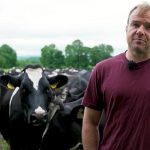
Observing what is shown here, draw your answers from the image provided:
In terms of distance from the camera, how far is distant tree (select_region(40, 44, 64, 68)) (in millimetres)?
59531

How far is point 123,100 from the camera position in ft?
10.6

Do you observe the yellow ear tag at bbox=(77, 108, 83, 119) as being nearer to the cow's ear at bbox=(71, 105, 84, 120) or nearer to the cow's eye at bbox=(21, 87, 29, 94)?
the cow's ear at bbox=(71, 105, 84, 120)

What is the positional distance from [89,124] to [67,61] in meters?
58.9

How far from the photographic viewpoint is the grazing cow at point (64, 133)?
699cm

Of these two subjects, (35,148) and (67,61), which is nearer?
(35,148)

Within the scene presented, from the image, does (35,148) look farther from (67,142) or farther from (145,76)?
(145,76)

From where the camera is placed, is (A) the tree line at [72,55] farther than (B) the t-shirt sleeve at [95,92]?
Yes

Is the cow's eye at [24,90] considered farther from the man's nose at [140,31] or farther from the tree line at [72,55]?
the tree line at [72,55]

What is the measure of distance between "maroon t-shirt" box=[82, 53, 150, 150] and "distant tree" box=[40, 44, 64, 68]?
181ft

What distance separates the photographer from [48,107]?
6.81 meters

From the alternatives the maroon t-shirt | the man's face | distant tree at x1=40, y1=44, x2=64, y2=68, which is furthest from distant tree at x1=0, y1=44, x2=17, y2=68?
the man's face

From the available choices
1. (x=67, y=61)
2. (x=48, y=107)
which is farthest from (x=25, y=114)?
(x=67, y=61)

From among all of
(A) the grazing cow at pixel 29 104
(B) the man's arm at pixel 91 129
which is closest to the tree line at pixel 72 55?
(A) the grazing cow at pixel 29 104

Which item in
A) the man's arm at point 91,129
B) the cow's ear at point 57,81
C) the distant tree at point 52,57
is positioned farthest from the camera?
the distant tree at point 52,57
